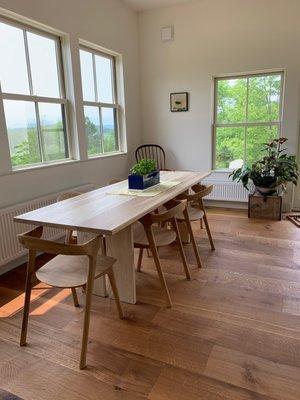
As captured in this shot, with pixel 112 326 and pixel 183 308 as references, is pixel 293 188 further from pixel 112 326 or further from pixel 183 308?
pixel 112 326

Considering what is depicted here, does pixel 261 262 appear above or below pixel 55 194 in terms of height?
below

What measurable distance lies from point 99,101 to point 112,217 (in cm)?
275

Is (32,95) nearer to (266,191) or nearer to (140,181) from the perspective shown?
(140,181)

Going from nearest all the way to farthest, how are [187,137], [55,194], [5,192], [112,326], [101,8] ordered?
[112,326], [5,192], [55,194], [101,8], [187,137]

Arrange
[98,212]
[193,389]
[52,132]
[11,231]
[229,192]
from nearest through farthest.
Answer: [193,389] < [98,212] < [11,231] < [52,132] < [229,192]

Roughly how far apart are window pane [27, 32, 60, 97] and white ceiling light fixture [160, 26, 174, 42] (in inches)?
75.5

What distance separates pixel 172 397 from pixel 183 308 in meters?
0.74

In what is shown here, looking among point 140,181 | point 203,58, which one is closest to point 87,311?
point 140,181

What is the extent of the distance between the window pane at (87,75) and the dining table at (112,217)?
175 cm

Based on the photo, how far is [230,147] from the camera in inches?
181

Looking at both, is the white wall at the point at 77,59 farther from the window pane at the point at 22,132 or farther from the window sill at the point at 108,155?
the window pane at the point at 22,132

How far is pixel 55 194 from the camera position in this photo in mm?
3162

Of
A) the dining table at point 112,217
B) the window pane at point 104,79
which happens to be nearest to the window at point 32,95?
the window pane at point 104,79

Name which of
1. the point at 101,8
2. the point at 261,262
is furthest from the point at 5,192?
the point at 101,8
